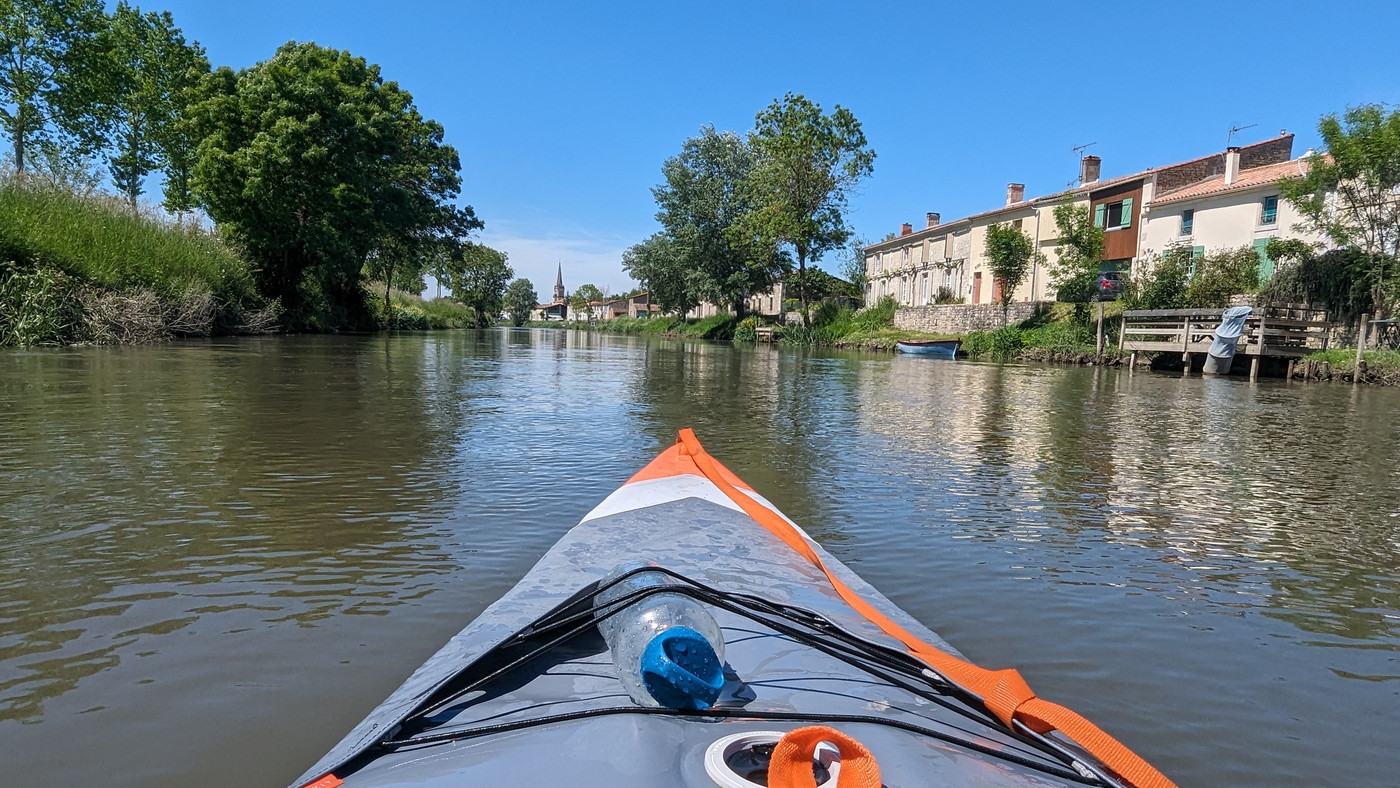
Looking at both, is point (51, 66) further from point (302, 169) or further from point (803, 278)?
point (803, 278)

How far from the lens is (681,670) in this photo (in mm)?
1625

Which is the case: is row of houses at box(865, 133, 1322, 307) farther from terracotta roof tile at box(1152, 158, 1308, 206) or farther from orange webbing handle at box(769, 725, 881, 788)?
orange webbing handle at box(769, 725, 881, 788)

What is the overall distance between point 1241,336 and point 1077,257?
33.5ft

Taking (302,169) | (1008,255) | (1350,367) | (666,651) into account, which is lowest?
(666,651)

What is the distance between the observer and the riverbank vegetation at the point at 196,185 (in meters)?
16.9

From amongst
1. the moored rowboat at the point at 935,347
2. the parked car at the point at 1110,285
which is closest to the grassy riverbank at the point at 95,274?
the moored rowboat at the point at 935,347

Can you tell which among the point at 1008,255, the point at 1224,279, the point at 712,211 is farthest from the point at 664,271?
the point at 1224,279

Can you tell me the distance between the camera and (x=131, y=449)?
619 centimetres

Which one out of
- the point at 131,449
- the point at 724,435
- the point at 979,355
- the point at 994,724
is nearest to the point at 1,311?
the point at 131,449

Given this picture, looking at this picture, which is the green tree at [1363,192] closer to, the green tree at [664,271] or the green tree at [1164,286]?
the green tree at [1164,286]

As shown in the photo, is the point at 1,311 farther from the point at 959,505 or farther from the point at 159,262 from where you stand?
the point at 959,505

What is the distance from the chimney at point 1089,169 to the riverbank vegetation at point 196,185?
3133cm

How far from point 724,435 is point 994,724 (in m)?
6.62

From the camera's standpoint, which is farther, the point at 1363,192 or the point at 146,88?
the point at 146,88
